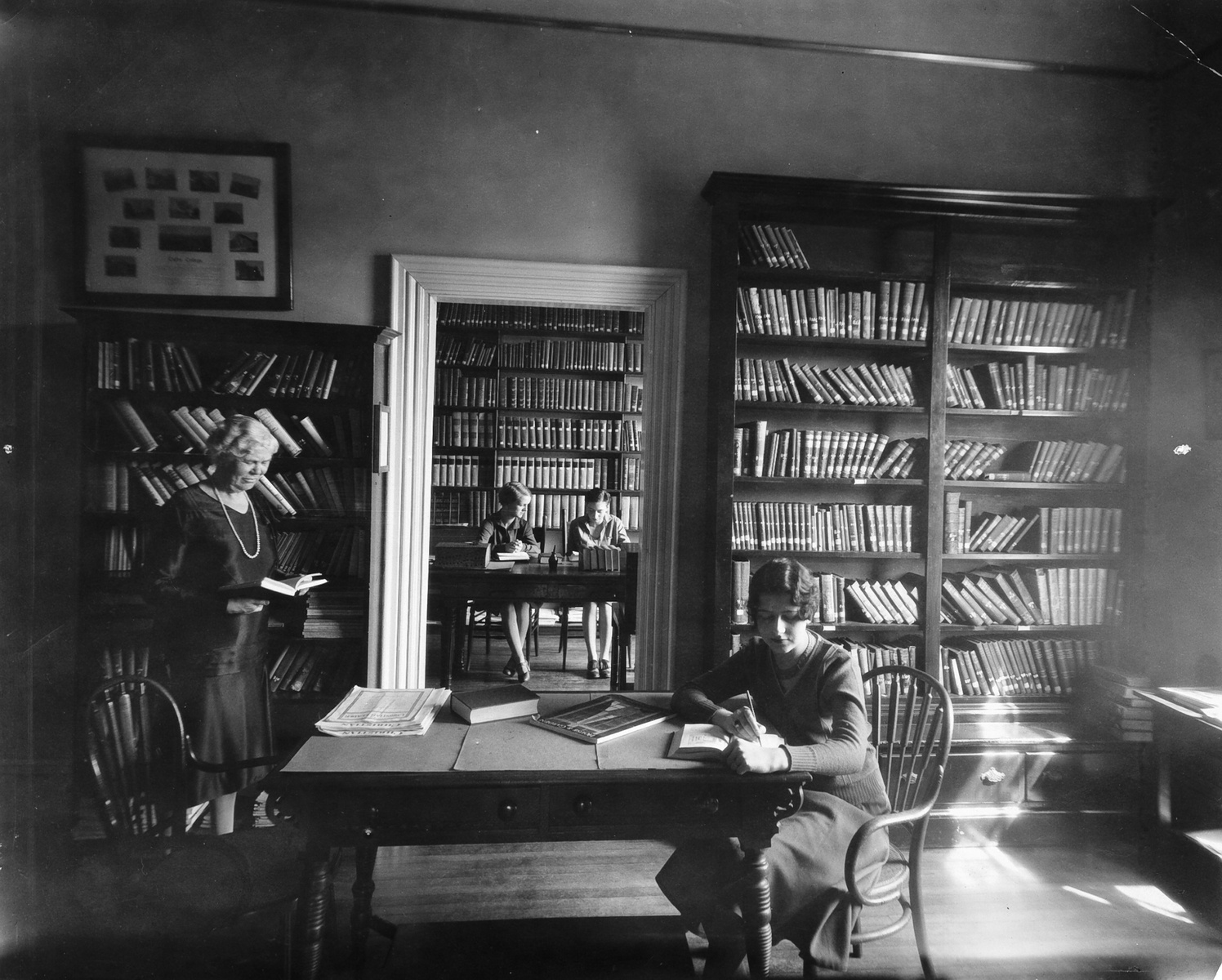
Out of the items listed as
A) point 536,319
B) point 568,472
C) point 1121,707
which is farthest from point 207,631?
point 536,319

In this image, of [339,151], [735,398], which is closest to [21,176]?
[339,151]

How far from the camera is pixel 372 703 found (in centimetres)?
180

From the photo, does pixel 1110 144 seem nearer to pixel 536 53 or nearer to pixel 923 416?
pixel 923 416

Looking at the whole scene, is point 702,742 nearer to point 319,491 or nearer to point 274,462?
point 319,491

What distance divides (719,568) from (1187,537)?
179cm

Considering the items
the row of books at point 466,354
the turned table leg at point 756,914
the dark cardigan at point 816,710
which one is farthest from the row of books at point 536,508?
the turned table leg at point 756,914

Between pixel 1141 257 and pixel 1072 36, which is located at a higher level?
pixel 1072 36

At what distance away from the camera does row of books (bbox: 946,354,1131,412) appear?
2855mm

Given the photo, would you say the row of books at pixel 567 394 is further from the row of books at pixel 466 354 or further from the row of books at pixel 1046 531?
the row of books at pixel 1046 531

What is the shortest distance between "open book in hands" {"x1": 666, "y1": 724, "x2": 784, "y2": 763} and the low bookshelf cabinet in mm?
1054

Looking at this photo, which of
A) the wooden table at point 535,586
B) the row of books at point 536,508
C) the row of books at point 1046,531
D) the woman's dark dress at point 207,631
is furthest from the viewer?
the row of books at point 536,508

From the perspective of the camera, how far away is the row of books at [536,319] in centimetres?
Result: 543

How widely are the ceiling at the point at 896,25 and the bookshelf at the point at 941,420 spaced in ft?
2.04

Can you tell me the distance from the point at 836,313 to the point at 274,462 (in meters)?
2.29
